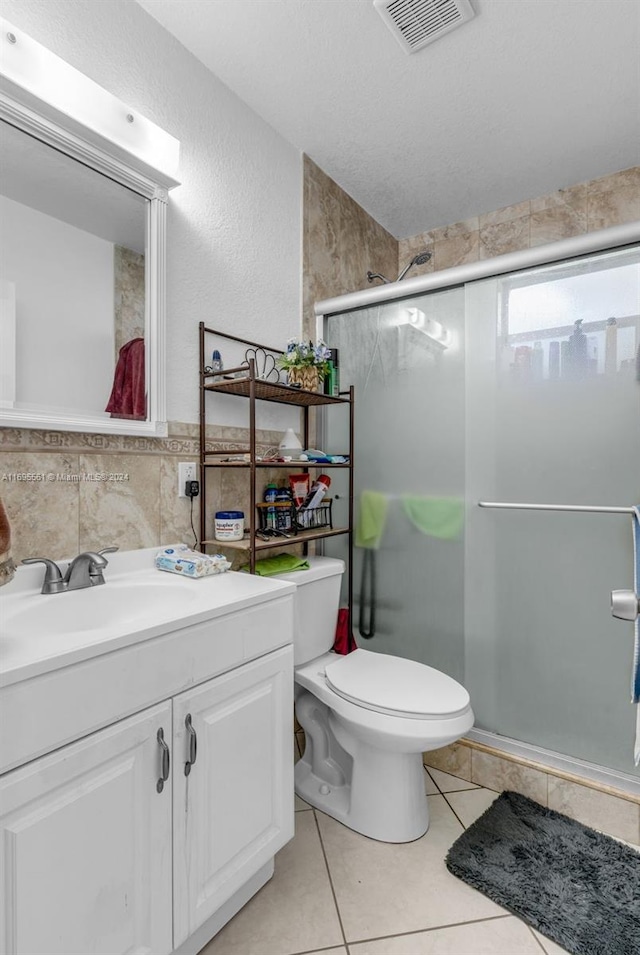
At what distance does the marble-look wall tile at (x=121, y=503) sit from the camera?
1300 millimetres

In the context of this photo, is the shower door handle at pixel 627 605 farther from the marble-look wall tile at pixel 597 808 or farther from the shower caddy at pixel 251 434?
the marble-look wall tile at pixel 597 808

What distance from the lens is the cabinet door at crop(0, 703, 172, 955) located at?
0.76m

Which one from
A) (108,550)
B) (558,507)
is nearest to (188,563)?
(108,550)

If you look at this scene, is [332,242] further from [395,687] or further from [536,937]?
[536,937]

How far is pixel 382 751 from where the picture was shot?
5.01 ft

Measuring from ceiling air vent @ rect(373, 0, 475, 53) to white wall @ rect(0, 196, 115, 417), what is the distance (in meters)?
1.06

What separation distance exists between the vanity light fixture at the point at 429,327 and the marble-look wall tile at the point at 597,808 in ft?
5.16

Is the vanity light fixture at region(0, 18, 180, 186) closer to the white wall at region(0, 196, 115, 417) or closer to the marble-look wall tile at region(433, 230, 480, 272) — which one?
the white wall at region(0, 196, 115, 417)

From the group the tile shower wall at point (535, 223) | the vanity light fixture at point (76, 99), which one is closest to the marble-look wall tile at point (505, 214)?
the tile shower wall at point (535, 223)

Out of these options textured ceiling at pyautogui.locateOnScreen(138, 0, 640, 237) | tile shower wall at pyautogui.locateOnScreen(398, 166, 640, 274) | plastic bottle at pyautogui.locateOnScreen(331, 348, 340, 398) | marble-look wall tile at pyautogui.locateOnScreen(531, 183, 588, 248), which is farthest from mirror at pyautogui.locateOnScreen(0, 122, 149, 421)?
marble-look wall tile at pyautogui.locateOnScreen(531, 183, 588, 248)

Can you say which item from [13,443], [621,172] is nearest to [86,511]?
[13,443]

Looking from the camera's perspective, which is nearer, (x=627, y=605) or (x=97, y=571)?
(x=627, y=605)

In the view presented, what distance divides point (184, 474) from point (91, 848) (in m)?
0.96

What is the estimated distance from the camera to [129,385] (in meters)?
1.38
